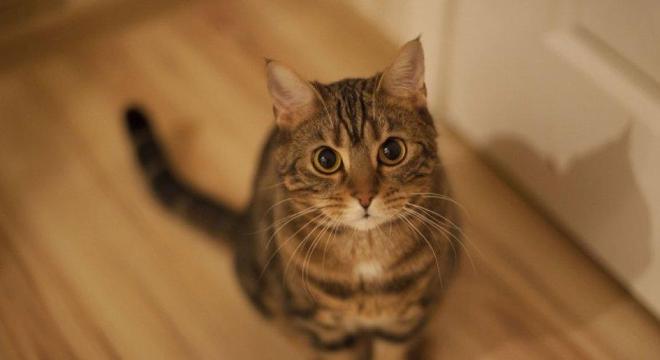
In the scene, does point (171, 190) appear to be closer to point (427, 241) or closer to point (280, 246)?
point (280, 246)

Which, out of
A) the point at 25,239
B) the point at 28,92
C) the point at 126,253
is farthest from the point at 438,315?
the point at 28,92

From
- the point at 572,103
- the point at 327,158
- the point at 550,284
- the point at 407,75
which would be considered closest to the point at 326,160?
the point at 327,158

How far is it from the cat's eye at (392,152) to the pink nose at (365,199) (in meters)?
0.05

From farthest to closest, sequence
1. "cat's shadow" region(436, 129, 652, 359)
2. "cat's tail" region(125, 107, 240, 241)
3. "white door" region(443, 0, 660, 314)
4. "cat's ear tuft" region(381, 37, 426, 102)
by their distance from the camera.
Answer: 1. "cat's tail" region(125, 107, 240, 241)
2. "cat's shadow" region(436, 129, 652, 359)
3. "white door" region(443, 0, 660, 314)
4. "cat's ear tuft" region(381, 37, 426, 102)

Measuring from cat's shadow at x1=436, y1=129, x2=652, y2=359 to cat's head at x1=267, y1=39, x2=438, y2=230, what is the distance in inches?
18.1

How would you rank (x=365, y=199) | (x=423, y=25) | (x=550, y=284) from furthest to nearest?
(x=423, y=25), (x=550, y=284), (x=365, y=199)

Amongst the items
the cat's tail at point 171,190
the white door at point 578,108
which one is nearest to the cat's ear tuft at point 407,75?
the white door at point 578,108

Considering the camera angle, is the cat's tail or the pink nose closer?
the pink nose

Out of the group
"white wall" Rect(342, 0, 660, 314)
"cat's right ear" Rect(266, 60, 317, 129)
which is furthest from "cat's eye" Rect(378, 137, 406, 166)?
"white wall" Rect(342, 0, 660, 314)

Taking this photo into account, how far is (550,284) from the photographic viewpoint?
1363 millimetres

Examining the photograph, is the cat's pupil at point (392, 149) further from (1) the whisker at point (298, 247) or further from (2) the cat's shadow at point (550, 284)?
(2) the cat's shadow at point (550, 284)

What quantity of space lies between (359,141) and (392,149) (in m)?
0.05

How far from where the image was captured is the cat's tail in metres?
1.36

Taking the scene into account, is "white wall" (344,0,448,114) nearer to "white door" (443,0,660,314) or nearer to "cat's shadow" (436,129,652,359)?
"white door" (443,0,660,314)
